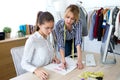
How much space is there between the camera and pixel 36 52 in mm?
1558

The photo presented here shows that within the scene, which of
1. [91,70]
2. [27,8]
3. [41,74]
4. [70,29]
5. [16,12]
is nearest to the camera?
[41,74]

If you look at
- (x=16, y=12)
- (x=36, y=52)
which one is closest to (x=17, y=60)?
(x=36, y=52)

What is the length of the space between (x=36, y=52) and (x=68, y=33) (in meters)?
0.51

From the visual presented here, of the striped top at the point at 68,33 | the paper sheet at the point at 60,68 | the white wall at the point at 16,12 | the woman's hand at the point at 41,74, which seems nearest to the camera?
the woman's hand at the point at 41,74

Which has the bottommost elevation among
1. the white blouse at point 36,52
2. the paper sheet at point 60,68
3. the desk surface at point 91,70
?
the desk surface at point 91,70

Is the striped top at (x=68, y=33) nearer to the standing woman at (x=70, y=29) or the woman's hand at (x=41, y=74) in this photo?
the standing woman at (x=70, y=29)

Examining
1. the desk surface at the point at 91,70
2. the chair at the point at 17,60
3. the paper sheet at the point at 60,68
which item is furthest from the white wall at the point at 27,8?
the desk surface at the point at 91,70

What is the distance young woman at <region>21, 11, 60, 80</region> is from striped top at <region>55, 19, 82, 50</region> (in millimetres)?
147

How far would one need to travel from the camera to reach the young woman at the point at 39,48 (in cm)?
147

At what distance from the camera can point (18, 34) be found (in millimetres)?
3172

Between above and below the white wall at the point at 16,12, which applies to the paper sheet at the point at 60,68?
below

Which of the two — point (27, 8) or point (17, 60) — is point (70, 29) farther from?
point (27, 8)

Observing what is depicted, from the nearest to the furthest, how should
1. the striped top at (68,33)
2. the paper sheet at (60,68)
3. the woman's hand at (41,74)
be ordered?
the woman's hand at (41,74), the paper sheet at (60,68), the striped top at (68,33)

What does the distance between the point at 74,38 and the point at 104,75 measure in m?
0.70
